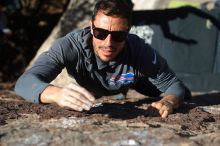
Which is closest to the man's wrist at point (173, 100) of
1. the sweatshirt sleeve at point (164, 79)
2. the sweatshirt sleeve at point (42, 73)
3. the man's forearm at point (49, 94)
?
the sweatshirt sleeve at point (164, 79)

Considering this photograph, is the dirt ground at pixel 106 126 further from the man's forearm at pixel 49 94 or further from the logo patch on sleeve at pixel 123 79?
the logo patch on sleeve at pixel 123 79

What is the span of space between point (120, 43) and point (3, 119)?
1.14 meters

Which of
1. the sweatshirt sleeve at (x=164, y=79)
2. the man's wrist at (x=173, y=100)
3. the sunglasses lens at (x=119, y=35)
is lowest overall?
the man's wrist at (x=173, y=100)

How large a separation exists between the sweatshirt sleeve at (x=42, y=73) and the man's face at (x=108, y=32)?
0.26m

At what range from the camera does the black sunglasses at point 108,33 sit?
393 centimetres

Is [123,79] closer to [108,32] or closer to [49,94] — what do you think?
[108,32]

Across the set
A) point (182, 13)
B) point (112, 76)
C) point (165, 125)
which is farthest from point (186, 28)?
point (165, 125)

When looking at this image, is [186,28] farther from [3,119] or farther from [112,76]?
[3,119]

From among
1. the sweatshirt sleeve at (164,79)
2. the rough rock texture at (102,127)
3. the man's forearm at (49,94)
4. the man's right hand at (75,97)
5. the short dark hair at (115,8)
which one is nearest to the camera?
the rough rock texture at (102,127)

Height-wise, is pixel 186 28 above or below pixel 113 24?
below

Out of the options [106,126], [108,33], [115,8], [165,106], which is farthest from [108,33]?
[106,126]

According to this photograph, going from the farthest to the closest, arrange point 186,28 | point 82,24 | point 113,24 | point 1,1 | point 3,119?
point 1,1, point 82,24, point 186,28, point 113,24, point 3,119

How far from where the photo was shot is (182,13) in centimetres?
890

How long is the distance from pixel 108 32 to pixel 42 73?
593 millimetres
